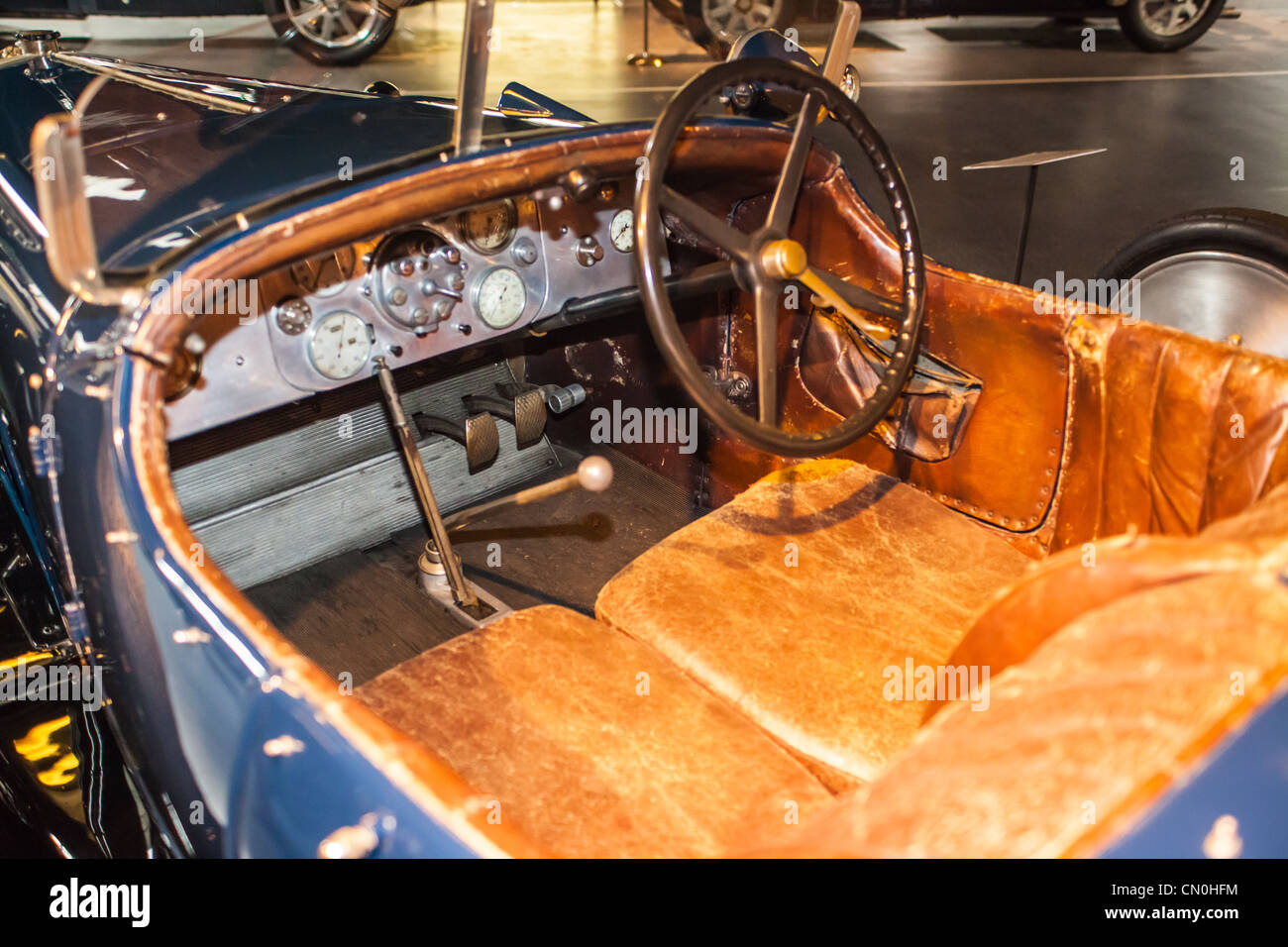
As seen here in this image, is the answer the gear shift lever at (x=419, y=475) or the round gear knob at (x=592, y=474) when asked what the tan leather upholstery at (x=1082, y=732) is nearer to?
the round gear knob at (x=592, y=474)

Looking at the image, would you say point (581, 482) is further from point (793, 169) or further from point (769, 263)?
point (793, 169)

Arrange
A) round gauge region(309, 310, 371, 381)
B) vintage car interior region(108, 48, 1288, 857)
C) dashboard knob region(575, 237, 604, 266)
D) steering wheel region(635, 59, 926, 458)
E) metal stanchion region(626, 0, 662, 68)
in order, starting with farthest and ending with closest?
1. metal stanchion region(626, 0, 662, 68)
2. dashboard knob region(575, 237, 604, 266)
3. round gauge region(309, 310, 371, 381)
4. steering wheel region(635, 59, 926, 458)
5. vintage car interior region(108, 48, 1288, 857)

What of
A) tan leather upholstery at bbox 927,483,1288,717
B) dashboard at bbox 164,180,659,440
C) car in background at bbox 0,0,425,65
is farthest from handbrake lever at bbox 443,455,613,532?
car in background at bbox 0,0,425,65

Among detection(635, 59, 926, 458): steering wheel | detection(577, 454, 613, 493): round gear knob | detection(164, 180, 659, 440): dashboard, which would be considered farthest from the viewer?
Answer: detection(164, 180, 659, 440): dashboard

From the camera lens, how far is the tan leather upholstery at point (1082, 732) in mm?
838

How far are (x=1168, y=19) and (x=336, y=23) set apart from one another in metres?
6.50

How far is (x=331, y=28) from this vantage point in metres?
7.45

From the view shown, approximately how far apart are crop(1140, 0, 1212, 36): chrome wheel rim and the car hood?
7.82m

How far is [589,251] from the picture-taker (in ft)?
7.90

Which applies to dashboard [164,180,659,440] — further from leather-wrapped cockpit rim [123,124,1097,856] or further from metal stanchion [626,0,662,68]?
metal stanchion [626,0,662,68]

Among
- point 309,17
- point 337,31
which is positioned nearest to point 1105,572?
point 337,31

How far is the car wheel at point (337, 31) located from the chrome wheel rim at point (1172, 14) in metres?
5.95

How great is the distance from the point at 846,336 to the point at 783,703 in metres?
1.05

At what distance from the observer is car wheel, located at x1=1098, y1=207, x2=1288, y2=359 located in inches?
103
